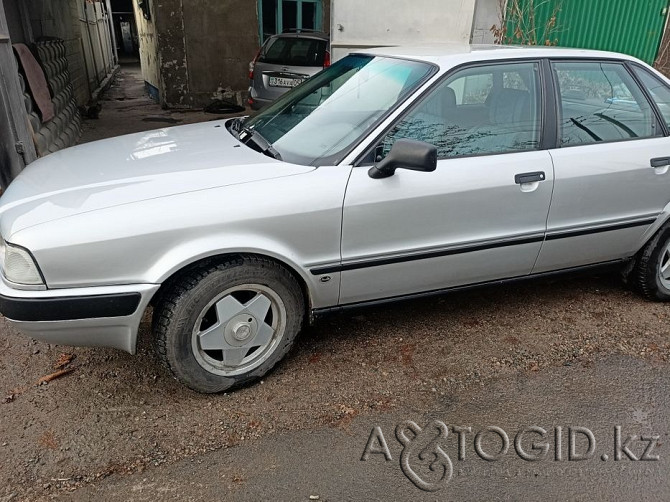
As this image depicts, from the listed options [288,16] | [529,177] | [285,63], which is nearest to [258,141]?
[529,177]

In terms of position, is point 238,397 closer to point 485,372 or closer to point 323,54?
point 485,372

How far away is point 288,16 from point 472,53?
10.3 meters

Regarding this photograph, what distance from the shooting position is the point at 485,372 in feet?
9.54

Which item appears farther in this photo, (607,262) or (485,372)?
(607,262)

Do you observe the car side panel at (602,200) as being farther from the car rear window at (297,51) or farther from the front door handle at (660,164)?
the car rear window at (297,51)

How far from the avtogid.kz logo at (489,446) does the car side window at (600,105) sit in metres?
1.64

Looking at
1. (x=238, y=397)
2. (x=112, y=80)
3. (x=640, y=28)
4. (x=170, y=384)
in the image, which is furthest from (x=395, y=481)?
(x=112, y=80)

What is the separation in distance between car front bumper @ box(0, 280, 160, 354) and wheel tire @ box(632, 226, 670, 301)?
3171mm

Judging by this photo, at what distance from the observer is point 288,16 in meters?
12.1

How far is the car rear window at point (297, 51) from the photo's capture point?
30.1 ft

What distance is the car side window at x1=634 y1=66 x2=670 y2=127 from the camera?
3.33 m

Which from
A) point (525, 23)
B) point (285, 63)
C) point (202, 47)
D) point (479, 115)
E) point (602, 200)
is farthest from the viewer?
point (202, 47)

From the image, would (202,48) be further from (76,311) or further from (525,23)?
(76,311)

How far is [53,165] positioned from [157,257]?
106 cm
